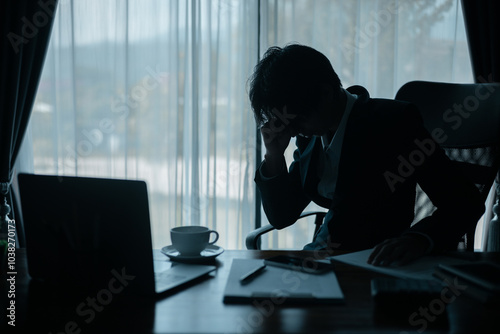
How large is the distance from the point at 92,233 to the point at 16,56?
6.50 ft

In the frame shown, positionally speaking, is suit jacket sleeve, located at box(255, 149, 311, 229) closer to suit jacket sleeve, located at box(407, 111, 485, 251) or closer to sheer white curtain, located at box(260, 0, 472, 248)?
suit jacket sleeve, located at box(407, 111, 485, 251)

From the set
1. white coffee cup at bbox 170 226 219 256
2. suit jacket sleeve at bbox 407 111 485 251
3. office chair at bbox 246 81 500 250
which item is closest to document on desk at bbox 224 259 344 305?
white coffee cup at bbox 170 226 219 256

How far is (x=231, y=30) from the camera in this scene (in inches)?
98.5

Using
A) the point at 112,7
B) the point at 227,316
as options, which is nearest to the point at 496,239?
the point at 227,316

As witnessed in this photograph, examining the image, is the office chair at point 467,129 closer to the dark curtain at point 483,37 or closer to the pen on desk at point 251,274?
the pen on desk at point 251,274

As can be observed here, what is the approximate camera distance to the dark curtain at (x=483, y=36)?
239 centimetres

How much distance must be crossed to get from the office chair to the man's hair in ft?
1.39

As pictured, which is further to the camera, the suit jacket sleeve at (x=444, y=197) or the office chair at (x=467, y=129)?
the office chair at (x=467, y=129)

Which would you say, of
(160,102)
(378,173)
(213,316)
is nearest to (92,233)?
(213,316)

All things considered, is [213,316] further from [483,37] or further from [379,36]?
[483,37]

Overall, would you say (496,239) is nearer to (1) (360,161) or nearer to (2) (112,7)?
(1) (360,161)

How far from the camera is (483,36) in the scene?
2.41 m

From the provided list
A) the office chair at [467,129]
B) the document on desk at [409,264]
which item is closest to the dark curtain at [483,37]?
the office chair at [467,129]

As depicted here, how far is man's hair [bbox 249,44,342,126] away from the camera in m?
1.25
